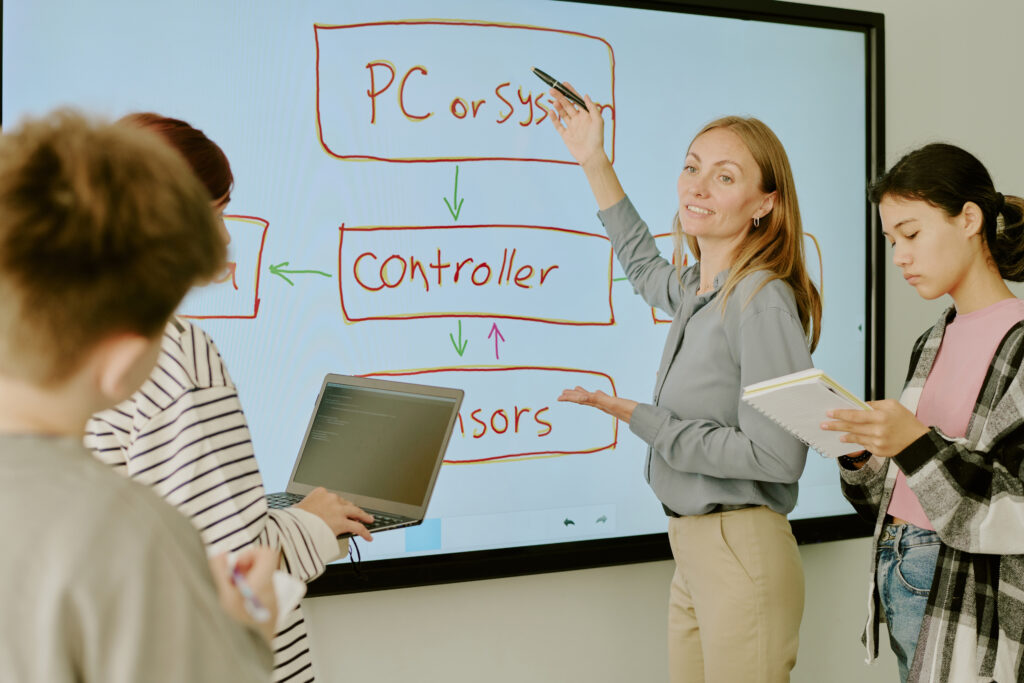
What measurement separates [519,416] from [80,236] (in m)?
1.41

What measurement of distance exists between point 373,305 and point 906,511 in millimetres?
1116

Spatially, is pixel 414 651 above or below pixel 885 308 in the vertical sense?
below

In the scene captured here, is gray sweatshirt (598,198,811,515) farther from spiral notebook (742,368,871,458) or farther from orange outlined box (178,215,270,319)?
orange outlined box (178,215,270,319)

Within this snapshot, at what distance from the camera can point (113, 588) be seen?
0.54 m

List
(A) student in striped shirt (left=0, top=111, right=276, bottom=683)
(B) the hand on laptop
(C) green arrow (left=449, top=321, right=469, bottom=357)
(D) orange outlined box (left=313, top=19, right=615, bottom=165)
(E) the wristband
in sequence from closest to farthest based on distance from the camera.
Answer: (A) student in striped shirt (left=0, top=111, right=276, bottom=683) < (B) the hand on laptop < (E) the wristband < (D) orange outlined box (left=313, top=19, right=615, bottom=165) < (C) green arrow (left=449, top=321, right=469, bottom=357)

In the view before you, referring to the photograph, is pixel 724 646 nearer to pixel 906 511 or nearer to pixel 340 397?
pixel 906 511

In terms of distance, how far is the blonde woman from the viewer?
4.83ft

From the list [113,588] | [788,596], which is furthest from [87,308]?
[788,596]

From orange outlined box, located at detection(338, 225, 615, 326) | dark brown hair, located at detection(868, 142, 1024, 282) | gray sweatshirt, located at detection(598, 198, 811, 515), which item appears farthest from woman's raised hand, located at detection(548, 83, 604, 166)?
dark brown hair, located at detection(868, 142, 1024, 282)

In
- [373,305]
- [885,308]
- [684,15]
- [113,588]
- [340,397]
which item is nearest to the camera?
[113,588]

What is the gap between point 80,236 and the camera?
0.55m

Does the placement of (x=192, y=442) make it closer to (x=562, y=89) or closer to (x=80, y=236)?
(x=80, y=236)

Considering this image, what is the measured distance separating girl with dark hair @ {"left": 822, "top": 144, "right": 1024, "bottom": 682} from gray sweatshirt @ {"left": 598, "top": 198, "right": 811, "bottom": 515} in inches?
5.3

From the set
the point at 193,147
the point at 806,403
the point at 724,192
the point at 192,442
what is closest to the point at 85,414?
the point at 192,442
